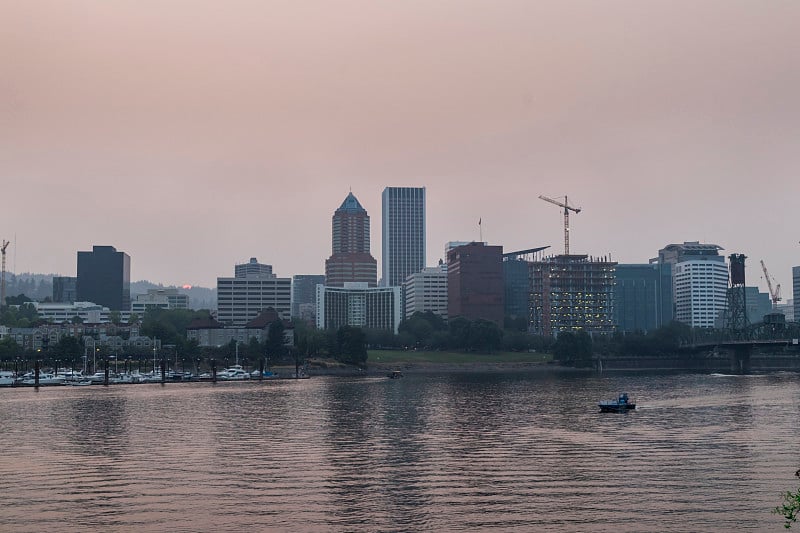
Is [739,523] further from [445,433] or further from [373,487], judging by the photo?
[445,433]

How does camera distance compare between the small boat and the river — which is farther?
the small boat

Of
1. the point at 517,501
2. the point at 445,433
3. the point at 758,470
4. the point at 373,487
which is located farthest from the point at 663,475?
the point at 445,433

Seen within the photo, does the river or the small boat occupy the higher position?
the small boat

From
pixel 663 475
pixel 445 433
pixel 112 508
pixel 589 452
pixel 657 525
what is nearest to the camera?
pixel 657 525

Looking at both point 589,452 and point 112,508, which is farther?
point 589,452

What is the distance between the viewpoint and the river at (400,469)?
65.6 m

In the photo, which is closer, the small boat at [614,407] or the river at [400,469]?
the river at [400,469]

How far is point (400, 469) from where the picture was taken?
3396 inches

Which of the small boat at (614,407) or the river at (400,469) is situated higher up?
the small boat at (614,407)

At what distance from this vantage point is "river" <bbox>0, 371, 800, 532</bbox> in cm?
6556

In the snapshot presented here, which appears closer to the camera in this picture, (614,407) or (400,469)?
(400,469)

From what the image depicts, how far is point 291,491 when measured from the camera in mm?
75312

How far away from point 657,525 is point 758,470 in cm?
2517

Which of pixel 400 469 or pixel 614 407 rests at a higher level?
pixel 614 407
